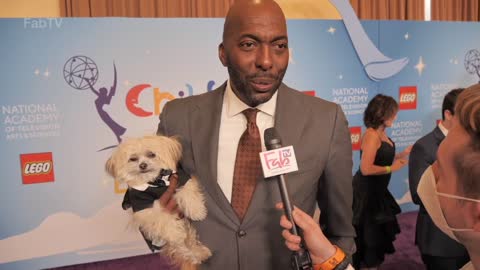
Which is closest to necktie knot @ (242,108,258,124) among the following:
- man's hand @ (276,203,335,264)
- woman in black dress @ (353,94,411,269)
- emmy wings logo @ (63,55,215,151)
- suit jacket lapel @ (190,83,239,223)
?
suit jacket lapel @ (190,83,239,223)

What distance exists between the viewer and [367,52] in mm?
4793

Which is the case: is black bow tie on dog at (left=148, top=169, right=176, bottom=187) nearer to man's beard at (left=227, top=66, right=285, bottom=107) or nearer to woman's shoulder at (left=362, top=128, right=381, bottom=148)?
man's beard at (left=227, top=66, right=285, bottom=107)

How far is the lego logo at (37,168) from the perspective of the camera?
3561 millimetres

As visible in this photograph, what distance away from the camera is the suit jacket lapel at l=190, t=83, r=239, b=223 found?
1.39m

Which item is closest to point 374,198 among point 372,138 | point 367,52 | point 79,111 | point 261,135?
point 372,138

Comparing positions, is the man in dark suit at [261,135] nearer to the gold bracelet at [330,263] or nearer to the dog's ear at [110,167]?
the gold bracelet at [330,263]

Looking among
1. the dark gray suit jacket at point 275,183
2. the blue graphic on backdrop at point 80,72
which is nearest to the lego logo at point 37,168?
the blue graphic on backdrop at point 80,72

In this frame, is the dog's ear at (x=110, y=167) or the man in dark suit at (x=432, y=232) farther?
the man in dark suit at (x=432, y=232)

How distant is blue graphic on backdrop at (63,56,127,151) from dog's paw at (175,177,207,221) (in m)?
2.51

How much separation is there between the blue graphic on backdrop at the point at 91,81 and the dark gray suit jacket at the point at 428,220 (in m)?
2.55

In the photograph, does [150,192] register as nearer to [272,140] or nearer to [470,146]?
[272,140]

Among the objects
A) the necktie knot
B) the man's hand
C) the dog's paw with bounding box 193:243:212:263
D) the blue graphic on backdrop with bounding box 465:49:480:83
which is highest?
the blue graphic on backdrop with bounding box 465:49:480:83

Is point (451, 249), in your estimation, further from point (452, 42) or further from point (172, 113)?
point (452, 42)

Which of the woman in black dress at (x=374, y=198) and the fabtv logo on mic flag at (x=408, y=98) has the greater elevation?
the fabtv logo on mic flag at (x=408, y=98)
